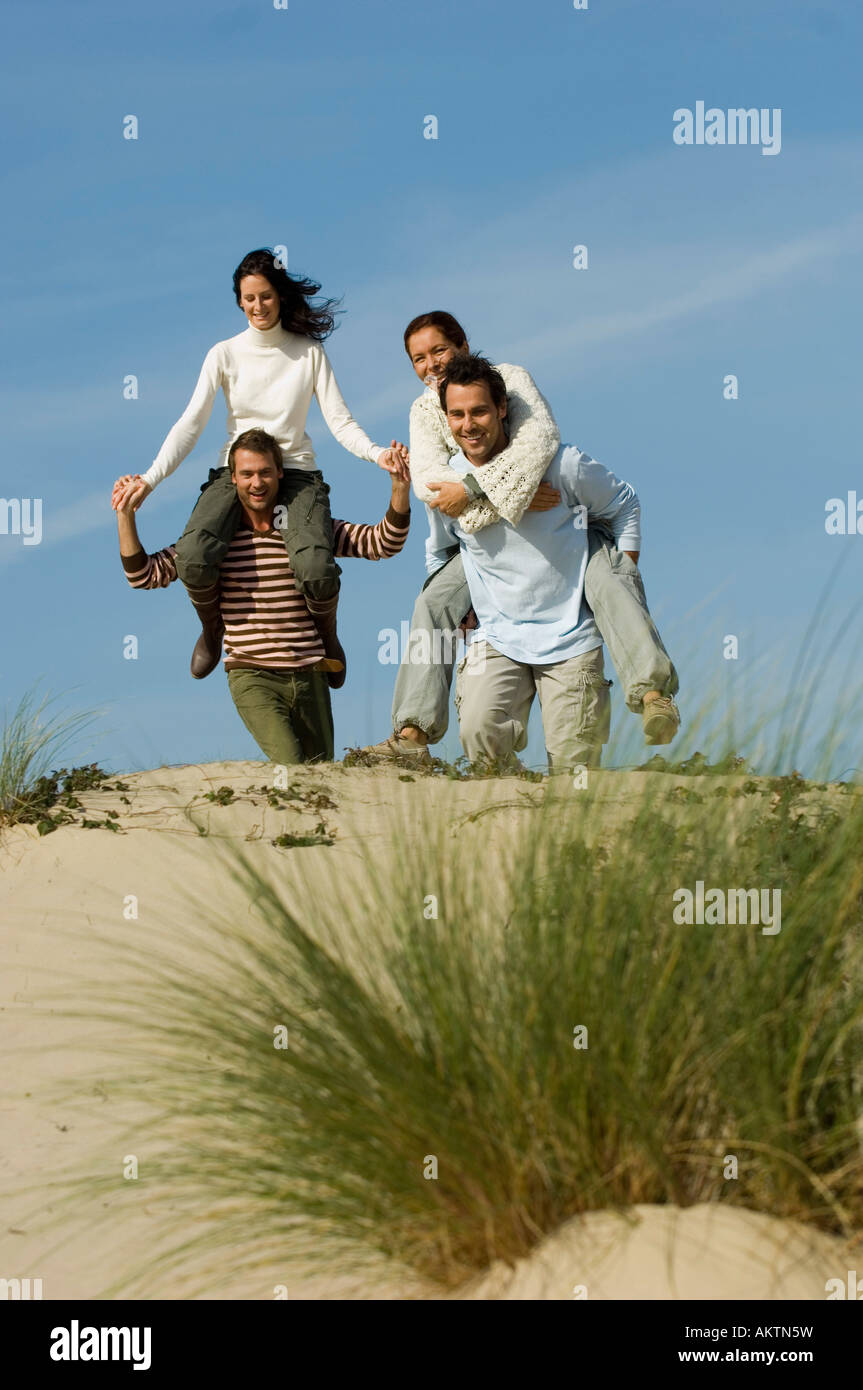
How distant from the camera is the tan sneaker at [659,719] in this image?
Answer: 6383mm

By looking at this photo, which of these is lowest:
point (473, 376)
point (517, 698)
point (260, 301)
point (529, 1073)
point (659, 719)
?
point (529, 1073)

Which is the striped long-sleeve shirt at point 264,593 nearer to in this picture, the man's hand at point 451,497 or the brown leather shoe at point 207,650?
the brown leather shoe at point 207,650

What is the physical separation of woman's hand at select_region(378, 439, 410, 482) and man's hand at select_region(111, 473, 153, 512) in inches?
46.9

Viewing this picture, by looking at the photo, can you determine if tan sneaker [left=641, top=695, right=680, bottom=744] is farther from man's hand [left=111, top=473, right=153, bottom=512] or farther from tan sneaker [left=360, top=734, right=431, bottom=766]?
Result: man's hand [left=111, top=473, right=153, bottom=512]

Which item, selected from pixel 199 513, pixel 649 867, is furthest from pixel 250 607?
pixel 649 867

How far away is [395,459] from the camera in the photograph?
23.7ft

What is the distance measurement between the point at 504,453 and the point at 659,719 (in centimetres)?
142

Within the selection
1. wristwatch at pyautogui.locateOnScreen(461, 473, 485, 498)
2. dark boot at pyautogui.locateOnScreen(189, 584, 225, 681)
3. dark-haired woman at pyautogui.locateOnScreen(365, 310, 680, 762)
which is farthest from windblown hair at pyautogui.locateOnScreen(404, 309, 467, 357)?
dark boot at pyautogui.locateOnScreen(189, 584, 225, 681)

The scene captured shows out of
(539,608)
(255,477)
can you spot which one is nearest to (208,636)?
(255,477)

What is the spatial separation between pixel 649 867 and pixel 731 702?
0.98m

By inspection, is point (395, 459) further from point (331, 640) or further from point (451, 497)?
point (331, 640)

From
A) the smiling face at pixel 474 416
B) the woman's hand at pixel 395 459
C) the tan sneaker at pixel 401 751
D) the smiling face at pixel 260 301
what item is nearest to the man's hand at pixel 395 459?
the woman's hand at pixel 395 459

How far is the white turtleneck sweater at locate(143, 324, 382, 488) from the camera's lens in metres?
7.46
